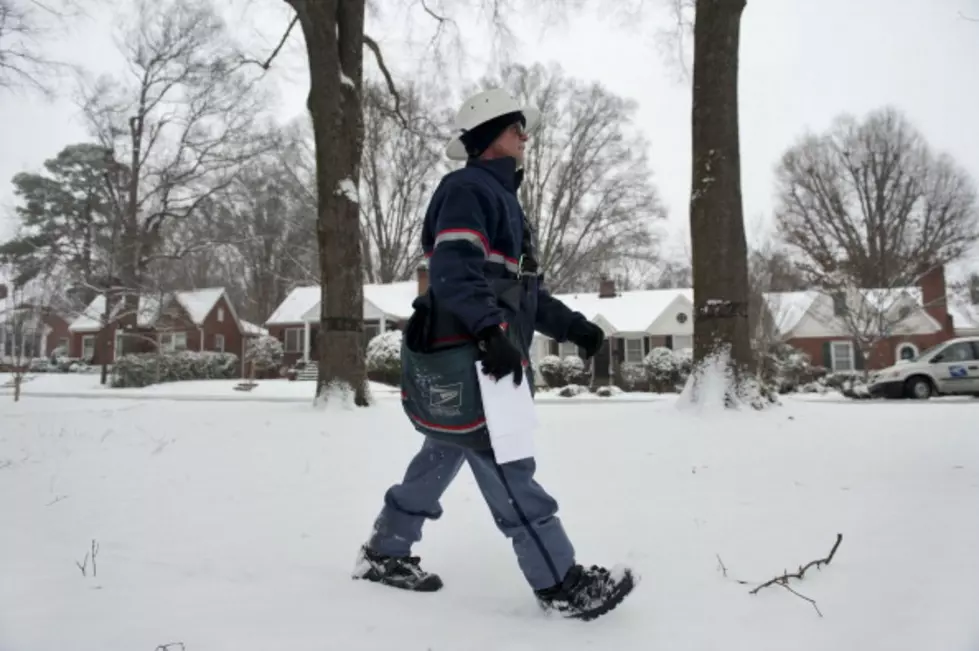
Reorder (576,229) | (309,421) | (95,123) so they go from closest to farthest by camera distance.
→ (309,421) → (95,123) → (576,229)

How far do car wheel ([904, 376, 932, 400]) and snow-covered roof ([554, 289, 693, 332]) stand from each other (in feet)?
54.2

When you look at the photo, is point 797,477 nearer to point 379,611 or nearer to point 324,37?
point 379,611

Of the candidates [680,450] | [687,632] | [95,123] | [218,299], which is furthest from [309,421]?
[218,299]

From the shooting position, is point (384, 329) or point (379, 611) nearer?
point (379, 611)

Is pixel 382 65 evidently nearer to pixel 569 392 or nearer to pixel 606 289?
pixel 569 392

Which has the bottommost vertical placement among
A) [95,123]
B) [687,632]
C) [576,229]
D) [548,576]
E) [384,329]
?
[687,632]

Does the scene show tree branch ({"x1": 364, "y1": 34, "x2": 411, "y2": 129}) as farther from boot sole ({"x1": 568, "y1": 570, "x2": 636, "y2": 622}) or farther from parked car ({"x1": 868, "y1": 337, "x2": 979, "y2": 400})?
parked car ({"x1": 868, "y1": 337, "x2": 979, "y2": 400})

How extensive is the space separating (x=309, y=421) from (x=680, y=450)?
3.78 metres

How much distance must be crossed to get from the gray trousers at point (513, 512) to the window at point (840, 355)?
36.6 metres

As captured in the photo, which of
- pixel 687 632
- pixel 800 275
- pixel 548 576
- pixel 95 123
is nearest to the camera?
pixel 687 632

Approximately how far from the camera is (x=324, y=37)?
28.2 ft

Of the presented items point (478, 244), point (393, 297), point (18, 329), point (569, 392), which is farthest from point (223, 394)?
point (478, 244)

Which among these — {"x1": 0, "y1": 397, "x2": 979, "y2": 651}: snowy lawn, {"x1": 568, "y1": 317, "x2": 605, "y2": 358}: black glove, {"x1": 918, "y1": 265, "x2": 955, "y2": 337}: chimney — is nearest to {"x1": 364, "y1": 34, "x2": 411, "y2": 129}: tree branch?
{"x1": 0, "y1": 397, "x2": 979, "y2": 651}: snowy lawn

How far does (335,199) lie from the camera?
27.1 feet
